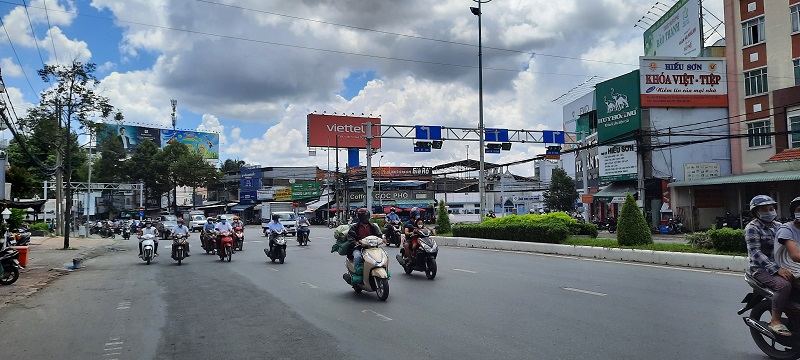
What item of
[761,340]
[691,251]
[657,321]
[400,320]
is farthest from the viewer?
[691,251]

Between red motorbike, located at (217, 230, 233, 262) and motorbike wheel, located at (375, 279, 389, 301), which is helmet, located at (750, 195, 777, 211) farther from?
red motorbike, located at (217, 230, 233, 262)

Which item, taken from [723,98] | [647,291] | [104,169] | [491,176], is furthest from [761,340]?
[104,169]

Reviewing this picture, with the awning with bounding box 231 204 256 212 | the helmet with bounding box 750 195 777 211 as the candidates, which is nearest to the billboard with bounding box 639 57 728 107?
the helmet with bounding box 750 195 777 211

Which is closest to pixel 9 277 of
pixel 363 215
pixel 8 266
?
pixel 8 266

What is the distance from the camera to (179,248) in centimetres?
1852

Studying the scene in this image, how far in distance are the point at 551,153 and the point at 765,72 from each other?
11765 millimetres

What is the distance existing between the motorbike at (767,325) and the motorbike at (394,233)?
18453 mm

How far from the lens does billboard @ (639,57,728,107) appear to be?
3319cm

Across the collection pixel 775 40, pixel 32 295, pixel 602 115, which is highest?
pixel 775 40

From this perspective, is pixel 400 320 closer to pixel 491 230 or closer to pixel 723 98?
pixel 491 230

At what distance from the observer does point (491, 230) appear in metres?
23.7

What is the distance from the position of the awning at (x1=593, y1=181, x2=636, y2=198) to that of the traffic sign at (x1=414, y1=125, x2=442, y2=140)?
1235 centimetres

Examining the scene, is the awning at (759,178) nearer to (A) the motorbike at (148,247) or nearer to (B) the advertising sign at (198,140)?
(A) the motorbike at (148,247)

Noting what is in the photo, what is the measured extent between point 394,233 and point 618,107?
1953cm
